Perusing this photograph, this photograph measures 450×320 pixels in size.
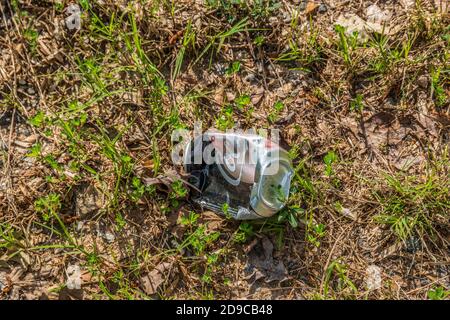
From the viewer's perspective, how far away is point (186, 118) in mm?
3041

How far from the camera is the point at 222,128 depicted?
9.82 feet

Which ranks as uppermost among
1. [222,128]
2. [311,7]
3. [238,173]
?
[311,7]

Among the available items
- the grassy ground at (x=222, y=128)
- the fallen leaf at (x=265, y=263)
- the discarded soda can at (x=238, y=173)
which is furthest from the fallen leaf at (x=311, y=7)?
the fallen leaf at (x=265, y=263)

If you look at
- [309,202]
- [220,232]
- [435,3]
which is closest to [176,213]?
[220,232]

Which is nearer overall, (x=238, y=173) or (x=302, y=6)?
(x=238, y=173)

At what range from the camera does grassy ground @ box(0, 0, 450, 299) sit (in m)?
2.91

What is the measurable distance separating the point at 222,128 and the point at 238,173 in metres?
0.35

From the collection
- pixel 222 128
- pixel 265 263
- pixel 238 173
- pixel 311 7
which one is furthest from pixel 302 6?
pixel 265 263

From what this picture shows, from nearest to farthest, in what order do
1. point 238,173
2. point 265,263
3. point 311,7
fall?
1. point 238,173
2. point 265,263
3. point 311,7

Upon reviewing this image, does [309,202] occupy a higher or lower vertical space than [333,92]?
lower

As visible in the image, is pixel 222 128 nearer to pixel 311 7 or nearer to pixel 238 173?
pixel 238 173

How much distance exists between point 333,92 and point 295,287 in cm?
115

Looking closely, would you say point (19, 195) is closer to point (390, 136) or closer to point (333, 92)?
point (333, 92)

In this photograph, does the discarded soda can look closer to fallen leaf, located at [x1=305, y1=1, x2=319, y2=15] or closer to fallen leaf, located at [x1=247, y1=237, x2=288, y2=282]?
fallen leaf, located at [x1=247, y1=237, x2=288, y2=282]
